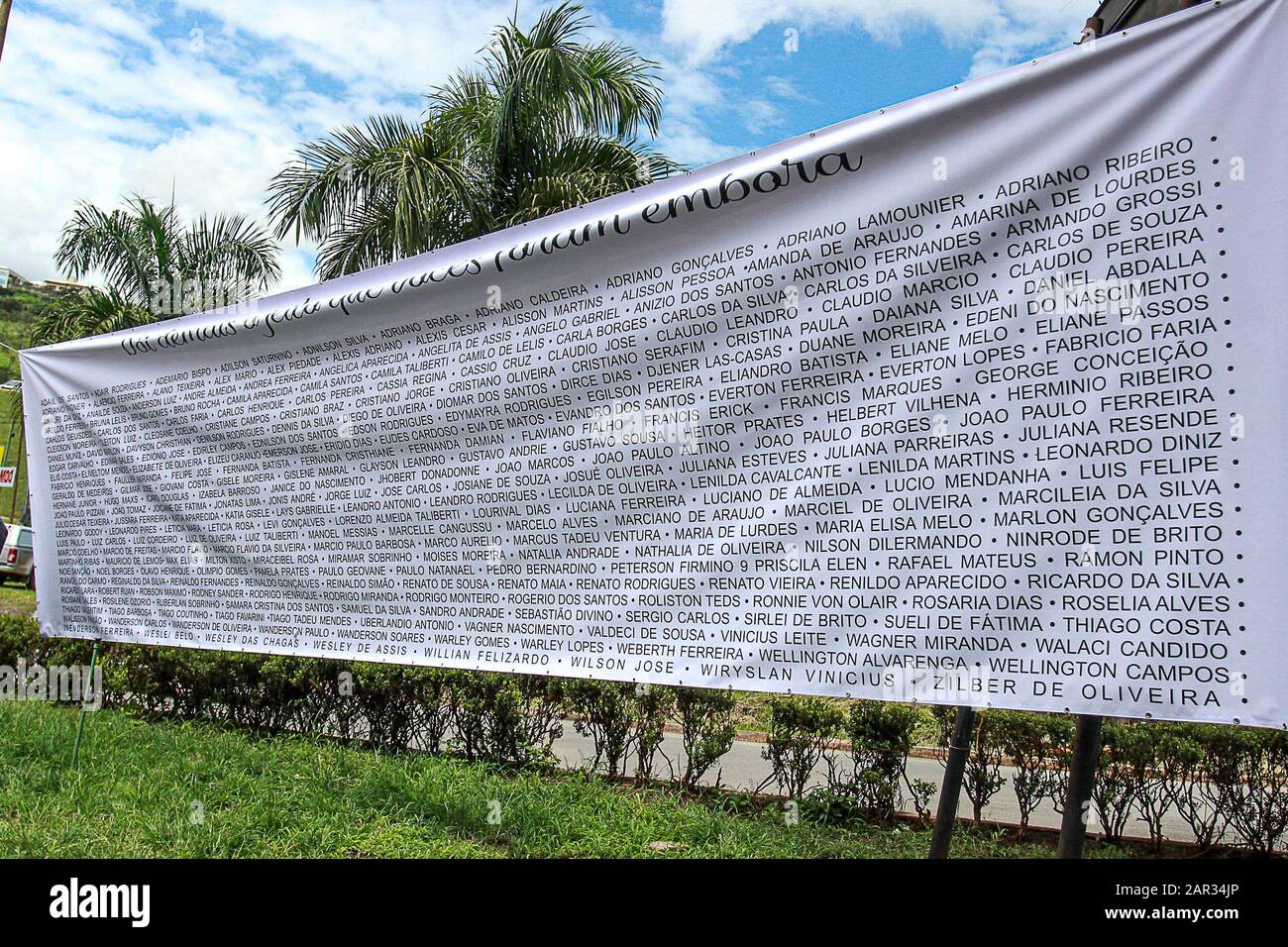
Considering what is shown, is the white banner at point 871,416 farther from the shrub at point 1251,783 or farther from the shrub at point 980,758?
the shrub at point 1251,783

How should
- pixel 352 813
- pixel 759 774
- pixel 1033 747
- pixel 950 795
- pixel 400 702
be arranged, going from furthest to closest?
pixel 759 774 < pixel 400 702 < pixel 1033 747 < pixel 352 813 < pixel 950 795

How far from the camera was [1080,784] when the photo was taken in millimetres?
2797

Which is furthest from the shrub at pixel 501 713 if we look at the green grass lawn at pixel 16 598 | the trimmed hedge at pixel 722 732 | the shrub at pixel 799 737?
the green grass lawn at pixel 16 598

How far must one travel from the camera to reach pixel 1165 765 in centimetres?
468

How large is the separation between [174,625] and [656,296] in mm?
3082

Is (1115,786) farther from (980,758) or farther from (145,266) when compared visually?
(145,266)

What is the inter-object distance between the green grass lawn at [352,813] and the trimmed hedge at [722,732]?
0.33m

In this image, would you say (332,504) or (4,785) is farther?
(4,785)

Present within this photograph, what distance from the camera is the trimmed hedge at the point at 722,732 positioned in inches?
182

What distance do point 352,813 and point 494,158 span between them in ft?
Answer: 18.3

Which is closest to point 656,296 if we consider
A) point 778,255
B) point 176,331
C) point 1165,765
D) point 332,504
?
point 778,255

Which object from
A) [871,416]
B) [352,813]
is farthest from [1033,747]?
[352,813]

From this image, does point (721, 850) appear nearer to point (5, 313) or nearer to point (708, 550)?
point (708, 550)

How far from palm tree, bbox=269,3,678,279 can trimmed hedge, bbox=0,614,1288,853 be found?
11.2 ft
